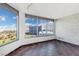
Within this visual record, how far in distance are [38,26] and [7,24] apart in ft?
10.5

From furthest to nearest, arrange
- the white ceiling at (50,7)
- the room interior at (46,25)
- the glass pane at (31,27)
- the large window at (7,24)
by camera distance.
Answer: the glass pane at (31,27), the room interior at (46,25), the white ceiling at (50,7), the large window at (7,24)

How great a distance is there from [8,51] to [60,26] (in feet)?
16.2

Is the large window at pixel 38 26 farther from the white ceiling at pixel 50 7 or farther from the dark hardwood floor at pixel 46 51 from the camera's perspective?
the dark hardwood floor at pixel 46 51

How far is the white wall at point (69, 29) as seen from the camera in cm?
574

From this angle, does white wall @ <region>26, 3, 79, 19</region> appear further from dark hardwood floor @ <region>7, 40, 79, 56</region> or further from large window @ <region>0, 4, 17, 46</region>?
dark hardwood floor @ <region>7, 40, 79, 56</region>

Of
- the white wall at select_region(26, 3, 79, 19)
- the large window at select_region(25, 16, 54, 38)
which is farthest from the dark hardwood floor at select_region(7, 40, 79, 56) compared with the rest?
the white wall at select_region(26, 3, 79, 19)

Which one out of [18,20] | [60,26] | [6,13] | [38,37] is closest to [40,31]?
[38,37]

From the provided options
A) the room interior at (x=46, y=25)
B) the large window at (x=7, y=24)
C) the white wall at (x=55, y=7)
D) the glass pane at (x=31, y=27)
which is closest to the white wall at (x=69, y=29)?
the room interior at (x=46, y=25)

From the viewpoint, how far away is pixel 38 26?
22.6 ft

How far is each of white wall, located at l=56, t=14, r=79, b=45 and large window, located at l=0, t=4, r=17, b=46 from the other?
366 centimetres

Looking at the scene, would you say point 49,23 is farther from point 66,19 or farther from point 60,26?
point 66,19

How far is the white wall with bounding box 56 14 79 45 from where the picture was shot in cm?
574

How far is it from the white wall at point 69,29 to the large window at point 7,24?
12.0ft

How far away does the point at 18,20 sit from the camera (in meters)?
4.95
